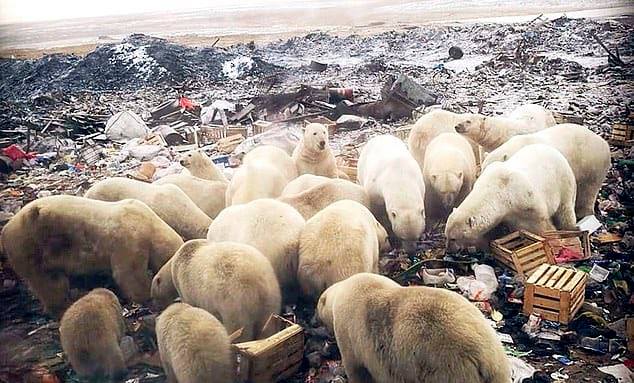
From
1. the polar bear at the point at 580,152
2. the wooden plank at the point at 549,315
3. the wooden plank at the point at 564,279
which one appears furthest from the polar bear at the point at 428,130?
the wooden plank at the point at 549,315

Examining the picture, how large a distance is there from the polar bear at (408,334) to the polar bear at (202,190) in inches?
23.7

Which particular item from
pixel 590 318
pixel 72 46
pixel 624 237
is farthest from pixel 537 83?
pixel 72 46

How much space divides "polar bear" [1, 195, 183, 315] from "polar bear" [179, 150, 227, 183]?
0.26 m

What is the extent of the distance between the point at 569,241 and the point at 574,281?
0.26 m

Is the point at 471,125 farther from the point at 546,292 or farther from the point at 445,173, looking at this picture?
the point at 546,292

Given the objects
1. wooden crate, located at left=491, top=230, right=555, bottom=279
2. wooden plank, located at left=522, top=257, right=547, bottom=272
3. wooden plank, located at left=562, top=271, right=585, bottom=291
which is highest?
wooden crate, located at left=491, top=230, right=555, bottom=279

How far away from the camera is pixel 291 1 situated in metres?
2.68

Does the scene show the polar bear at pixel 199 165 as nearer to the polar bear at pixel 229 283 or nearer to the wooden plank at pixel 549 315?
the polar bear at pixel 229 283

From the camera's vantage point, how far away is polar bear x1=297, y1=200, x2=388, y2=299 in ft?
8.25

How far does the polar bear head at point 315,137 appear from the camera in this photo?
8.76ft

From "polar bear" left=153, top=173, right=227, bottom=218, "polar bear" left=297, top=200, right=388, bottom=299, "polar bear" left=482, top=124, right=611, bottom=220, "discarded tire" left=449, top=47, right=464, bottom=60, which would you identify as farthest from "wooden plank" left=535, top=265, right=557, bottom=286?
"polar bear" left=153, top=173, right=227, bottom=218

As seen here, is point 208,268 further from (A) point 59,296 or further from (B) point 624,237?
(B) point 624,237

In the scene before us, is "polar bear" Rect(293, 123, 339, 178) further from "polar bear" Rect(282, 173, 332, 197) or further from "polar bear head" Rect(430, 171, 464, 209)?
"polar bear head" Rect(430, 171, 464, 209)

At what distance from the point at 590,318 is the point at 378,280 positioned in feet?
2.65
